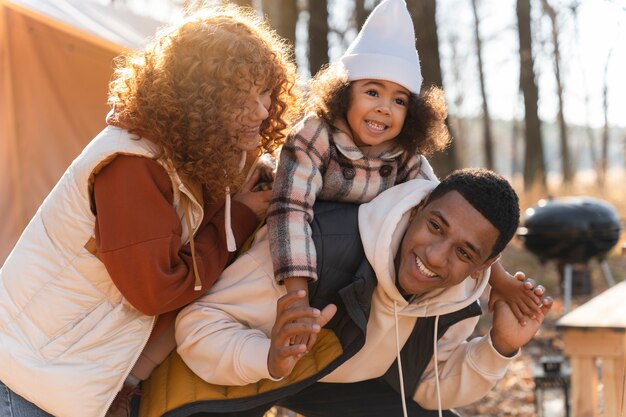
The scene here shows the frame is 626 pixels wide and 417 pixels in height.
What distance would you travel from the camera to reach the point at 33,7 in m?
5.79

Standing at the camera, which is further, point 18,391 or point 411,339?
point 411,339

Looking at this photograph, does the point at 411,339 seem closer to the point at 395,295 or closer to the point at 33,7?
the point at 395,295

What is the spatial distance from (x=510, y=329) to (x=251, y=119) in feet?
3.31

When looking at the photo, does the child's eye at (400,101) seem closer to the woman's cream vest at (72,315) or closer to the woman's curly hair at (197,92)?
the woman's curly hair at (197,92)

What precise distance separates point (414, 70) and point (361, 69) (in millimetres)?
184

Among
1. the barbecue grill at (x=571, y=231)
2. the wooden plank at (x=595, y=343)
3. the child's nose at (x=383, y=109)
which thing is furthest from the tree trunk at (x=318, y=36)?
the child's nose at (x=383, y=109)

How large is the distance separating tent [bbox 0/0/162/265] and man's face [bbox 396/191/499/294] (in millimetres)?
4093

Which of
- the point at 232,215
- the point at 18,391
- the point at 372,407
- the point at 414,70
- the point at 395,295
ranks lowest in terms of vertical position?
the point at 372,407

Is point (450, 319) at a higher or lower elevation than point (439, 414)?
higher

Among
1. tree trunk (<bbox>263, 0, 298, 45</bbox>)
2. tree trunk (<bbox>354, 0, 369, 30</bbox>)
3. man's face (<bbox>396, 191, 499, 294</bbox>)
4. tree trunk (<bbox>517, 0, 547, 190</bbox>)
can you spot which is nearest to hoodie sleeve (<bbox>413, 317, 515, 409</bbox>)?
man's face (<bbox>396, 191, 499, 294</bbox>)

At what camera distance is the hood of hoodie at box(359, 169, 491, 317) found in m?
2.39

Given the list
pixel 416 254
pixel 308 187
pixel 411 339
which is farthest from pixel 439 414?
pixel 308 187

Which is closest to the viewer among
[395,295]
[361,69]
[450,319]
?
[395,295]

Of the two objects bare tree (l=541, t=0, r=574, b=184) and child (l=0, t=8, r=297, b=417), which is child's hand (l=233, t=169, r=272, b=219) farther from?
bare tree (l=541, t=0, r=574, b=184)
